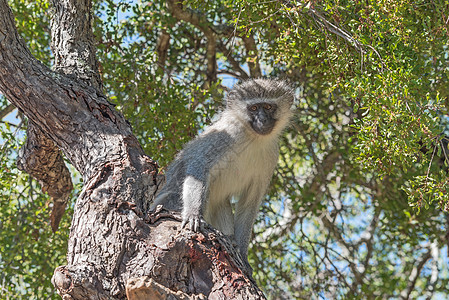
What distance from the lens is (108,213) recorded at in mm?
3193

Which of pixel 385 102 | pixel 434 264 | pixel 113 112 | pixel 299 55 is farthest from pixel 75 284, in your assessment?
pixel 434 264

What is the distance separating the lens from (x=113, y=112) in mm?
3869

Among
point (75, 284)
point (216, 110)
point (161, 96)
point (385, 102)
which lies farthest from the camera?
point (216, 110)

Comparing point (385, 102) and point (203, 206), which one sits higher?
point (385, 102)

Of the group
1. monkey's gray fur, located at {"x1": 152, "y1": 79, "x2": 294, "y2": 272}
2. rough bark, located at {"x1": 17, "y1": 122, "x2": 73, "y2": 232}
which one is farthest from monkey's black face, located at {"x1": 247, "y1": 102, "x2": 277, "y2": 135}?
rough bark, located at {"x1": 17, "y1": 122, "x2": 73, "y2": 232}

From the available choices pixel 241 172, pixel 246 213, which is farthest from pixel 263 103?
pixel 246 213

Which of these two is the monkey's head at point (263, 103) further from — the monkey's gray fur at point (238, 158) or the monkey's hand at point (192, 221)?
the monkey's hand at point (192, 221)

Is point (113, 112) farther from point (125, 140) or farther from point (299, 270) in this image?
point (299, 270)

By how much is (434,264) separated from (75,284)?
529 cm

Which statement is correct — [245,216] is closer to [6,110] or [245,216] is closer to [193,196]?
[193,196]

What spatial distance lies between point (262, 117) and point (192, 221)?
4.95ft

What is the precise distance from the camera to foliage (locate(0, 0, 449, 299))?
139 inches

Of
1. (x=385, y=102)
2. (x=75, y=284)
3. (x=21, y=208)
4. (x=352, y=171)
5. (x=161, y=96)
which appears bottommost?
(x=75, y=284)

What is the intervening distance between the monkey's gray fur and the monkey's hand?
0.75 meters
